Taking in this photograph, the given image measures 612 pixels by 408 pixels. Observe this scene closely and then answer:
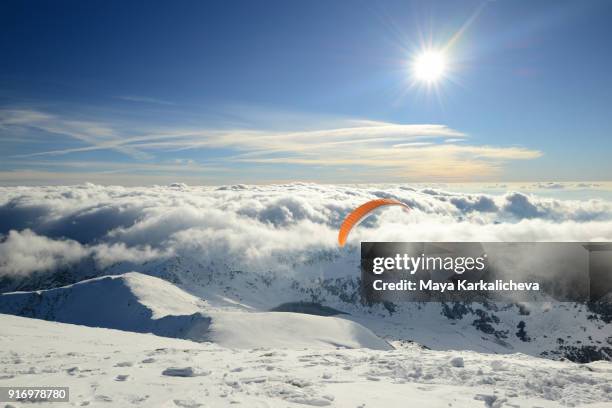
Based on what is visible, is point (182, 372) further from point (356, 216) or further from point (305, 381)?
point (356, 216)

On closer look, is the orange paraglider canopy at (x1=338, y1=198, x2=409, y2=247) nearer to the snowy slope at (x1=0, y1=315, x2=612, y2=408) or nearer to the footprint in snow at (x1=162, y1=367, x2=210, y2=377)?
the snowy slope at (x1=0, y1=315, x2=612, y2=408)

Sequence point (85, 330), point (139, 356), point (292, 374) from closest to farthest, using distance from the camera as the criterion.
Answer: point (292, 374), point (139, 356), point (85, 330)

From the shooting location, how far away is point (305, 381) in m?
21.7

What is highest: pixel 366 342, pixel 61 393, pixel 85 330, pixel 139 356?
pixel 61 393

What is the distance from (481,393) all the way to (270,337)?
317 feet

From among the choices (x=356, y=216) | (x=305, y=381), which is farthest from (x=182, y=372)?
(x=356, y=216)

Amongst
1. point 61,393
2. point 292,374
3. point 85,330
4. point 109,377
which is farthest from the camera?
point 85,330

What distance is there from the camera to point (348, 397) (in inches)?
754

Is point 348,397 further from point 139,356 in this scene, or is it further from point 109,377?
point 139,356

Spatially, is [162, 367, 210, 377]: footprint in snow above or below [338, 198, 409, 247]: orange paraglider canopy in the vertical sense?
below

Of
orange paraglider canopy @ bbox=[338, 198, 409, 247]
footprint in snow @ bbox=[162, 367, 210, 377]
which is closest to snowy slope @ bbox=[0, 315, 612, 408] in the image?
footprint in snow @ bbox=[162, 367, 210, 377]

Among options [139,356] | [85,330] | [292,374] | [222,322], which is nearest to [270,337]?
[222,322]

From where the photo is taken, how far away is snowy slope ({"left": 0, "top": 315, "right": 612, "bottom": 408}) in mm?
18406

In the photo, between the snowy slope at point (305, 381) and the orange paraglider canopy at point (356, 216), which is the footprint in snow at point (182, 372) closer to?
the snowy slope at point (305, 381)
